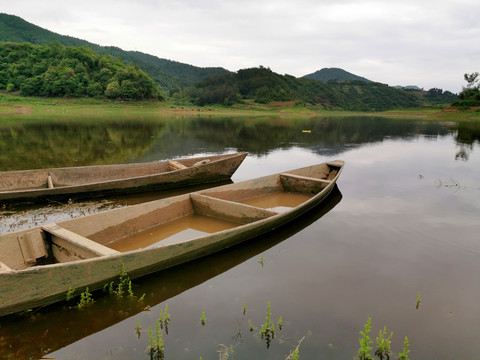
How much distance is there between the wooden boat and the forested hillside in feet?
372

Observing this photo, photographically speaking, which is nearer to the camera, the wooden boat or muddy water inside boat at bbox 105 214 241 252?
the wooden boat

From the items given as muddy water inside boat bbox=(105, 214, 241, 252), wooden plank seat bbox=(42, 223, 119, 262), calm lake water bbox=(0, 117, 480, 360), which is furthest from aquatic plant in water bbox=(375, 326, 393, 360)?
muddy water inside boat bbox=(105, 214, 241, 252)

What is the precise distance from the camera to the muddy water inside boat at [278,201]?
432 inches

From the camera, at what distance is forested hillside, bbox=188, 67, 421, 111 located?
12862 cm

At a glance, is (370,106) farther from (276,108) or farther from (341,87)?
(276,108)

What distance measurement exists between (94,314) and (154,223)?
326 centimetres

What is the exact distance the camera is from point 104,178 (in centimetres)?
1257

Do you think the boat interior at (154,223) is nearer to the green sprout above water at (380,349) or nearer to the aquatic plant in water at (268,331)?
the aquatic plant in water at (268,331)

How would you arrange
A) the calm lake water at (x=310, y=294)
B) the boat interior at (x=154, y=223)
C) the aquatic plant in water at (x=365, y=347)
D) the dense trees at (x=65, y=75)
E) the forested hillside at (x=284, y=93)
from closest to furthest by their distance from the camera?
1. the aquatic plant in water at (x=365, y=347)
2. the calm lake water at (x=310, y=294)
3. the boat interior at (x=154, y=223)
4. the dense trees at (x=65, y=75)
5. the forested hillside at (x=284, y=93)

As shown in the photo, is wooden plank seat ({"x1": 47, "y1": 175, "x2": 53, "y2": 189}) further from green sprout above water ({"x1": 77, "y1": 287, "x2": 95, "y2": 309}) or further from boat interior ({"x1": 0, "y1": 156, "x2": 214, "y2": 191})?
green sprout above water ({"x1": 77, "y1": 287, "x2": 95, "y2": 309})

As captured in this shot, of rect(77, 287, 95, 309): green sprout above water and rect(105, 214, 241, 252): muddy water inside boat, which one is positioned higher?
rect(105, 214, 241, 252): muddy water inside boat

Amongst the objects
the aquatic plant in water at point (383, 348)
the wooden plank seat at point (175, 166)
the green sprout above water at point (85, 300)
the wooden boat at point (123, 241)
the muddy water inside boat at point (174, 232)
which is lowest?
the aquatic plant in water at point (383, 348)

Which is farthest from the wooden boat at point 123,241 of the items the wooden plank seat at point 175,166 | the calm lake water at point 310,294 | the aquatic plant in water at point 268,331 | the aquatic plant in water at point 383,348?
the wooden plank seat at point 175,166

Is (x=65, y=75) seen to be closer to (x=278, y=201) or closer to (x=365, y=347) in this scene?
(x=278, y=201)
